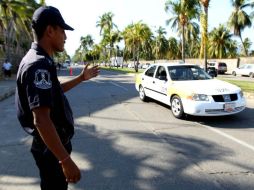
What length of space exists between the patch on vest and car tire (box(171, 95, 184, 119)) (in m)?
7.16

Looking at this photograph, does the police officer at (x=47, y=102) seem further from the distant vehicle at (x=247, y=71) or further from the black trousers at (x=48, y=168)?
the distant vehicle at (x=247, y=71)

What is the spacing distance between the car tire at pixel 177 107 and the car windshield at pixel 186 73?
2.82 ft

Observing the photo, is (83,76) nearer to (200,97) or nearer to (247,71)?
(200,97)

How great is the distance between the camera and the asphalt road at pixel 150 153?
186 inches

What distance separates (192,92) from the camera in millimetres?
8812

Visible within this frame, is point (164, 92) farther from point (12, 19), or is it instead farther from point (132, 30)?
point (132, 30)

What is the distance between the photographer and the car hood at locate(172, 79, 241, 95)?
28.7ft

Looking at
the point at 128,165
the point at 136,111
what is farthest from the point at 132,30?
the point at 128,165

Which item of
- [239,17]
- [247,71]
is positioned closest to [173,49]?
[239,17]

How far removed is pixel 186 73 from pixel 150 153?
4.81 metres

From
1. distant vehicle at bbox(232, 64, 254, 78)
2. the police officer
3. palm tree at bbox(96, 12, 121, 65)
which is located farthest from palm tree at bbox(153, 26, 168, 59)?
the police officer

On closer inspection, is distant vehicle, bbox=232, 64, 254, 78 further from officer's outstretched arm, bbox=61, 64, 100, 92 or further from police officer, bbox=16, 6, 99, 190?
police officer, bbox=16, 6, 99, 190

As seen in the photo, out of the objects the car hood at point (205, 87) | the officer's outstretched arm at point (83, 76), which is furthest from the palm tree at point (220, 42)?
the officer's outstretched arm at point (83, 76)

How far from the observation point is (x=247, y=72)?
118ft
